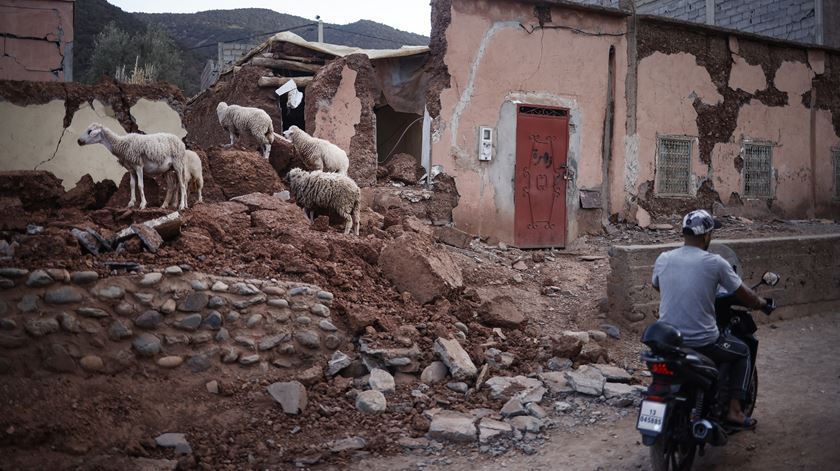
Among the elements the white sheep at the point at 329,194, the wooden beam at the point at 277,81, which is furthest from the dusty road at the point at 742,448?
the wooden beam at the point at 277,81

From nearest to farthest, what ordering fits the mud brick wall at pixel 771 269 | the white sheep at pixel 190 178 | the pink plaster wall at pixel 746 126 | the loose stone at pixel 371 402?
the loose stone at pixel 371 402 → the mud brick wall at pixel 771 269 → the white sheep at pixel 190 178 → the pink plaster wall at pixel 746 126

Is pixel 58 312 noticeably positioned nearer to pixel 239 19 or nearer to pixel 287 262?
pixel 287 262

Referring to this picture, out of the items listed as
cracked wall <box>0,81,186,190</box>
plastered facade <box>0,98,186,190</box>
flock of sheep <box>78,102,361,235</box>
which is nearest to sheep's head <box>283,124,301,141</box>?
flock of sheep <box>78,102,361,235</box>

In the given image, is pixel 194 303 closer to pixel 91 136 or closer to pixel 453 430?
pixel 453 430

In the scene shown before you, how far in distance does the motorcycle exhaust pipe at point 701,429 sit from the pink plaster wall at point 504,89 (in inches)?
291

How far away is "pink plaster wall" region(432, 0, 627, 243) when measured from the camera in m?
10.8

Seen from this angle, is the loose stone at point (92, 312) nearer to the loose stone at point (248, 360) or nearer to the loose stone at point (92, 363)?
the loose stone at point (92, 363)

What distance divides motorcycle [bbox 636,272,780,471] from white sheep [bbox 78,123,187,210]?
535cm

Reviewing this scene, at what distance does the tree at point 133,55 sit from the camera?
1004 inches

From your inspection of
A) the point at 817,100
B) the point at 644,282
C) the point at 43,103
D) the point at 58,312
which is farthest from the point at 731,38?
the point at 58,312

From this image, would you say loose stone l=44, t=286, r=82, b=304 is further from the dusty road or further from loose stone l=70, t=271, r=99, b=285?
the dusty road

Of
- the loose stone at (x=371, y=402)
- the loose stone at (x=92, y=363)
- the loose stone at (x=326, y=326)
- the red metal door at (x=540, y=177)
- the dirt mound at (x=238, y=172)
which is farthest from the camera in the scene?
the red metal door at (x=540, y=177)

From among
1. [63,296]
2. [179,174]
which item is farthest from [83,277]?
[179,174]

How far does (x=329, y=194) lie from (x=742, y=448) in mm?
4964
